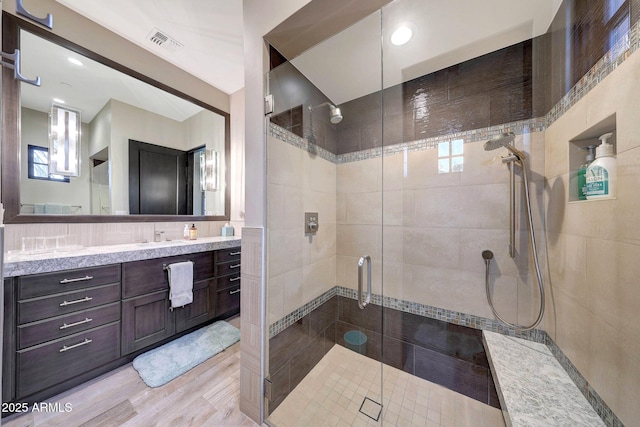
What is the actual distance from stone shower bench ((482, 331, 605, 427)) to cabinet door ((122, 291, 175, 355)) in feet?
7.42

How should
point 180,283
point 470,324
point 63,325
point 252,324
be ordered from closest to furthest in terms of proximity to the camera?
point 252,324
point 63,325
point 470,324
point 180,283

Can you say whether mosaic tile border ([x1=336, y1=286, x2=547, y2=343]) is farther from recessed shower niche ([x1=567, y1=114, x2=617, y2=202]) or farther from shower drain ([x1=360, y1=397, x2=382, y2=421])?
recessed shower niche ([x1=567, y1=114, x2=617, y2=202])

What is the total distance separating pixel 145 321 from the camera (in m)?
1.71

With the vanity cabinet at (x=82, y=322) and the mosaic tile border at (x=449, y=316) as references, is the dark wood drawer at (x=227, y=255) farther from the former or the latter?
the mosaic tile border at (x=449, y=316)

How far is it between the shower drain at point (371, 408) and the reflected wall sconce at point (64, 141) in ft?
8.96

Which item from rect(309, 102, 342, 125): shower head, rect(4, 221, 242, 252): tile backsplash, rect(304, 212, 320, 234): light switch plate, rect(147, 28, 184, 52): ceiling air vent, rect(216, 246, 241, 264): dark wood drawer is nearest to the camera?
rect(4, 221, 242, 252): tile backsplash

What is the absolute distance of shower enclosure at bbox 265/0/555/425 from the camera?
130cm

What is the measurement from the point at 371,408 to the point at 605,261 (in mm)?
1374

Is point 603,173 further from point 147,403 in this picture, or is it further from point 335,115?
point 147,403

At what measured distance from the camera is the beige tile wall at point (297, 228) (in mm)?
1308

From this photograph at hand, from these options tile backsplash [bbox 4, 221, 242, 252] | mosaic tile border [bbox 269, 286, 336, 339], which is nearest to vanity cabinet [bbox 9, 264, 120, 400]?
tile backsplash [bbox 4, 221, 242, 252]

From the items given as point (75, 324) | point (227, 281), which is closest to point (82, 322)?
point (75, 324)

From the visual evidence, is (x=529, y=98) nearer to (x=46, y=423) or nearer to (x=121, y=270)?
(x=121, y=270)

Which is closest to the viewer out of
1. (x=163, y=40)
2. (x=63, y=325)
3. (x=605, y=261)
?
(x=605, y=261)
